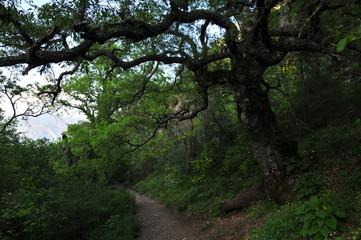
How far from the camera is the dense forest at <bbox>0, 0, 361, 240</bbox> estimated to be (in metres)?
4.70

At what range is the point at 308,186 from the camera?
5.39m

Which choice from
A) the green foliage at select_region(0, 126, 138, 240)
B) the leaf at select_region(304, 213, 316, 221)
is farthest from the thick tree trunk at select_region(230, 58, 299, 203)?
the green foliage at select_region(0, 126, 138, 240)

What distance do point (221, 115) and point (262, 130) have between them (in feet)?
22.9

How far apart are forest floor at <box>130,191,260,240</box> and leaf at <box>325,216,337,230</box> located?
2216 millimetres

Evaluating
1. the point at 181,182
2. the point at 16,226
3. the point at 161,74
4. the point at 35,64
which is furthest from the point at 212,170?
the point at 35,64

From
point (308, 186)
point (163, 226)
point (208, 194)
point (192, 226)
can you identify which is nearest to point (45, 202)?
point (163, 226)

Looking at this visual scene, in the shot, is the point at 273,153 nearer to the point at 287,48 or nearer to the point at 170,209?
the point at 287,48

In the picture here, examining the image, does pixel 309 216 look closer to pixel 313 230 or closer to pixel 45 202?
pixel 313 230

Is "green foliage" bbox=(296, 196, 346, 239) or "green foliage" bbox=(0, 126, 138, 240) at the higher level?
"green foliage" bbox=(0, 126, 138, 240)

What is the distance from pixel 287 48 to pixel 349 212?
4.08m

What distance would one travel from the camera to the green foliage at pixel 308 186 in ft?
17.2

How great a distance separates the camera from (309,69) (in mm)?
10172

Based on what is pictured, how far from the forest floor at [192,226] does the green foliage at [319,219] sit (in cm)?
186

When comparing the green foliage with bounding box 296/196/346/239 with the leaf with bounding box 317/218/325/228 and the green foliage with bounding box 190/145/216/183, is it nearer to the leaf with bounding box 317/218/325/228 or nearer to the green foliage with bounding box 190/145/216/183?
the leaf with bounding box 317/218/325/228
